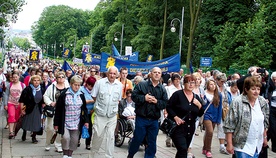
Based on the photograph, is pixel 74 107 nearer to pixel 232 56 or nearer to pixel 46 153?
pixel 46 153

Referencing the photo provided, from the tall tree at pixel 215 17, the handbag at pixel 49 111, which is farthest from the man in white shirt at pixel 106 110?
the tall tree at pixel 215 17

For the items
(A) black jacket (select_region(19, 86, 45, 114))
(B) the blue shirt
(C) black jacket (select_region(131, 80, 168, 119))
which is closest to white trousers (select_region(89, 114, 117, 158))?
(C) black jacket (select_region(131, 80, 168, 119))

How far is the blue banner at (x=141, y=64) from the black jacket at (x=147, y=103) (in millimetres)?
5333

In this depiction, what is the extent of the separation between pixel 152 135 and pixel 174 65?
5.55 meters

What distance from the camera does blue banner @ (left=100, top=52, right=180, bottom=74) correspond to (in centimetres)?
1164

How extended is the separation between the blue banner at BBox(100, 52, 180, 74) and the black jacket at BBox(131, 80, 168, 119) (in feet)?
17.5

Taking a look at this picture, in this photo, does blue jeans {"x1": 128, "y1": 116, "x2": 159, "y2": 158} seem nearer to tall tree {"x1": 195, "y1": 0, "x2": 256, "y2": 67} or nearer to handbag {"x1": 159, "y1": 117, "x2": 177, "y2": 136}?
handbag {"x1": 159, "y1": 117, "x2": 177, "y2": 136}

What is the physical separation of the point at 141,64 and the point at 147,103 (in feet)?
19.0

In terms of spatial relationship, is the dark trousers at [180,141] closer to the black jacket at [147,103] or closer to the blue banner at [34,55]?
the black jacket at [147,103]

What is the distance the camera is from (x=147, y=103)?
6227mm

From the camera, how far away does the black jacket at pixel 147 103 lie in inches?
244

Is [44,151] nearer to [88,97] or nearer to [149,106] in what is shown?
[88,97]

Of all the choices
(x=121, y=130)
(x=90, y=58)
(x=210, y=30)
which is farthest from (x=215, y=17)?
(x=121, y=130)

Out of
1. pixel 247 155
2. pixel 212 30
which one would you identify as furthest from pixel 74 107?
pixel 212 30
